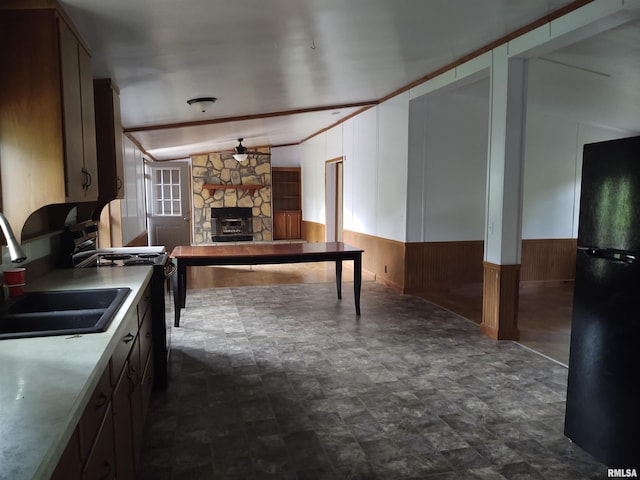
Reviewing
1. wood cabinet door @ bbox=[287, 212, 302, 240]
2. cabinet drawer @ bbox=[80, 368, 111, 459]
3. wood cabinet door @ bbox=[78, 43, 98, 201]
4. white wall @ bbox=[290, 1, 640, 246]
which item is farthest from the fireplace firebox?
cabinet drawer @ bbox=[80, 368, 111, 459]

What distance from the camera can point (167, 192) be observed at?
30.2ft

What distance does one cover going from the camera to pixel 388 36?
3527 mm

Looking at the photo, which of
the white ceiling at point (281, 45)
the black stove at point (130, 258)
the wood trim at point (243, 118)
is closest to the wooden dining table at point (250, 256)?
the black stove at point (130, 258)

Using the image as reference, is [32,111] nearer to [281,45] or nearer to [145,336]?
[145,336]

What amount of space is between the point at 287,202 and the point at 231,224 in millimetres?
1654

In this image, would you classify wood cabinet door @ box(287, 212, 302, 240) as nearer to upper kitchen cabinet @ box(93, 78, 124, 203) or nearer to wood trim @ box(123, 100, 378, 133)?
wood trim @ box(123, 100, 378, 133)

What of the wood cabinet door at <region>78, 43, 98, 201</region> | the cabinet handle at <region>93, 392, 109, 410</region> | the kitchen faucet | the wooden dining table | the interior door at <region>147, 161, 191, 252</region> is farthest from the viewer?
the interior door at <region>147, 161, 191, 252</region>

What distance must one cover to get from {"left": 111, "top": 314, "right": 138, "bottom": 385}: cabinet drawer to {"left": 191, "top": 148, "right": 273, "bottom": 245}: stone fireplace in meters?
9.73

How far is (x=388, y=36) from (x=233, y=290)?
386 centimetres

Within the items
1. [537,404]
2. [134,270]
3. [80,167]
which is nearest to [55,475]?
[80,167]

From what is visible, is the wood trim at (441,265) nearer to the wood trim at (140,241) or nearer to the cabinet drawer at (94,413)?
the wood trim at (140,241)

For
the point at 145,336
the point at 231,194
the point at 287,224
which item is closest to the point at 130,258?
the point at 145,336

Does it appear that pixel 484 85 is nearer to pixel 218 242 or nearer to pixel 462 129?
pixel 462 129

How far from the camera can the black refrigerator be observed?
2059 millimetres
